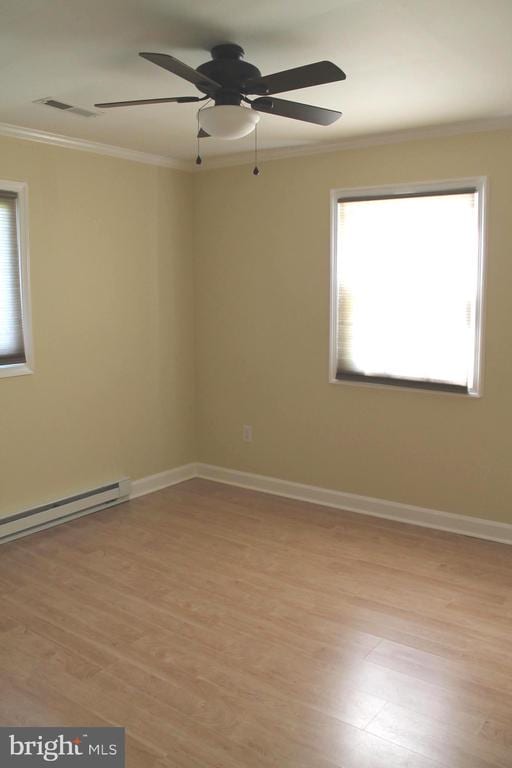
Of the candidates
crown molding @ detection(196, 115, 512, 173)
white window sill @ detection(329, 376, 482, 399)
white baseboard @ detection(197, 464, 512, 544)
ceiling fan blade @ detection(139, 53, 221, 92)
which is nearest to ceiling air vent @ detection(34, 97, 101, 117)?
ceiling fan blade @ detection(139, 53, 221, 92)

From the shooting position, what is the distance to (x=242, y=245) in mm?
5027

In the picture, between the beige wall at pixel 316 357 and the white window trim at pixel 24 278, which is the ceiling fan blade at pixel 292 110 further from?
the white window trim at pixel 24 278

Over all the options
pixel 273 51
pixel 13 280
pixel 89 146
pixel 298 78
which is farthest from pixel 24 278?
pixel 298 78

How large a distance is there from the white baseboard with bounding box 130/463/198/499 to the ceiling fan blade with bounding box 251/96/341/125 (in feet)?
10.0

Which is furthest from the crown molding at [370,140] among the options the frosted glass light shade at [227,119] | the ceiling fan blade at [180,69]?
the ceiling fan blade at [180,69]

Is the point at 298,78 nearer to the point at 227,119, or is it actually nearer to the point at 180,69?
the point at 227,119

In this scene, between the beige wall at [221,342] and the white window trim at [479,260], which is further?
the beige wall at [221,342]

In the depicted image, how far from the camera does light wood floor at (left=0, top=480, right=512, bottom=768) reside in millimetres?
2336

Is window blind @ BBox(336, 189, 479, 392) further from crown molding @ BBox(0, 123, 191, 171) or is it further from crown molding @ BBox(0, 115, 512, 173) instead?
crown molding @ BBox(0, 123, 191, 171)

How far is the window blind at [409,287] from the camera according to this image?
4.07m

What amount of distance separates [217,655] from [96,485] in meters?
2.14

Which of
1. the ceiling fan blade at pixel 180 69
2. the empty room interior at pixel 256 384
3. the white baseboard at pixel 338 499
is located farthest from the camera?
the white baseboard at pixel 338 499

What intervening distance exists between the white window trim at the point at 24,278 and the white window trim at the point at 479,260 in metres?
2.02

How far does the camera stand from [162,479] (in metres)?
5.22
